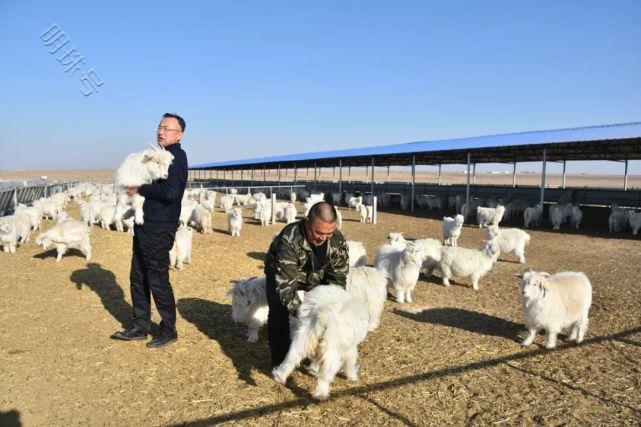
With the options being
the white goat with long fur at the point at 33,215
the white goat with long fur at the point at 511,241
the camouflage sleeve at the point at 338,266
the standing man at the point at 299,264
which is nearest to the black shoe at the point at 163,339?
the standing man at the point at 299,264

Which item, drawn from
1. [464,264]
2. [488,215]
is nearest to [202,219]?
[464,264]

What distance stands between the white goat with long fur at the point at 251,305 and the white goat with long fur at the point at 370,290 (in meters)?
1.41

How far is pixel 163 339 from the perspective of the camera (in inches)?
224

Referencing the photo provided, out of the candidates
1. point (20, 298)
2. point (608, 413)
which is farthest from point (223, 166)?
point (608, 413)

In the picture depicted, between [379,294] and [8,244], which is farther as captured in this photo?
[8,244]

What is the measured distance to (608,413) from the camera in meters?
4.40

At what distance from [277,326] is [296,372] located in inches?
25.5

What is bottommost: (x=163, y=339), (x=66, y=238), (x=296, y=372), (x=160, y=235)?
(x=296, y=372)

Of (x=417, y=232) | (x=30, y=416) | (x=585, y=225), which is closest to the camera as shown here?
(x=30, y=416)

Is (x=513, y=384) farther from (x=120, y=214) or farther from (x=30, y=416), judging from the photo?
(x=120, y=214)

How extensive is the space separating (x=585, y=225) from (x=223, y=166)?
59.5m

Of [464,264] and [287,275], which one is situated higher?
[287,275]

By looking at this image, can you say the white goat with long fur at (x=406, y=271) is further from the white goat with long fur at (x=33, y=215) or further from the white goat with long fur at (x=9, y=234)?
the white goat with long fur at (x=33, y=215)

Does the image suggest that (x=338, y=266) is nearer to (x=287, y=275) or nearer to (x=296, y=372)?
(x=287, y=275)
